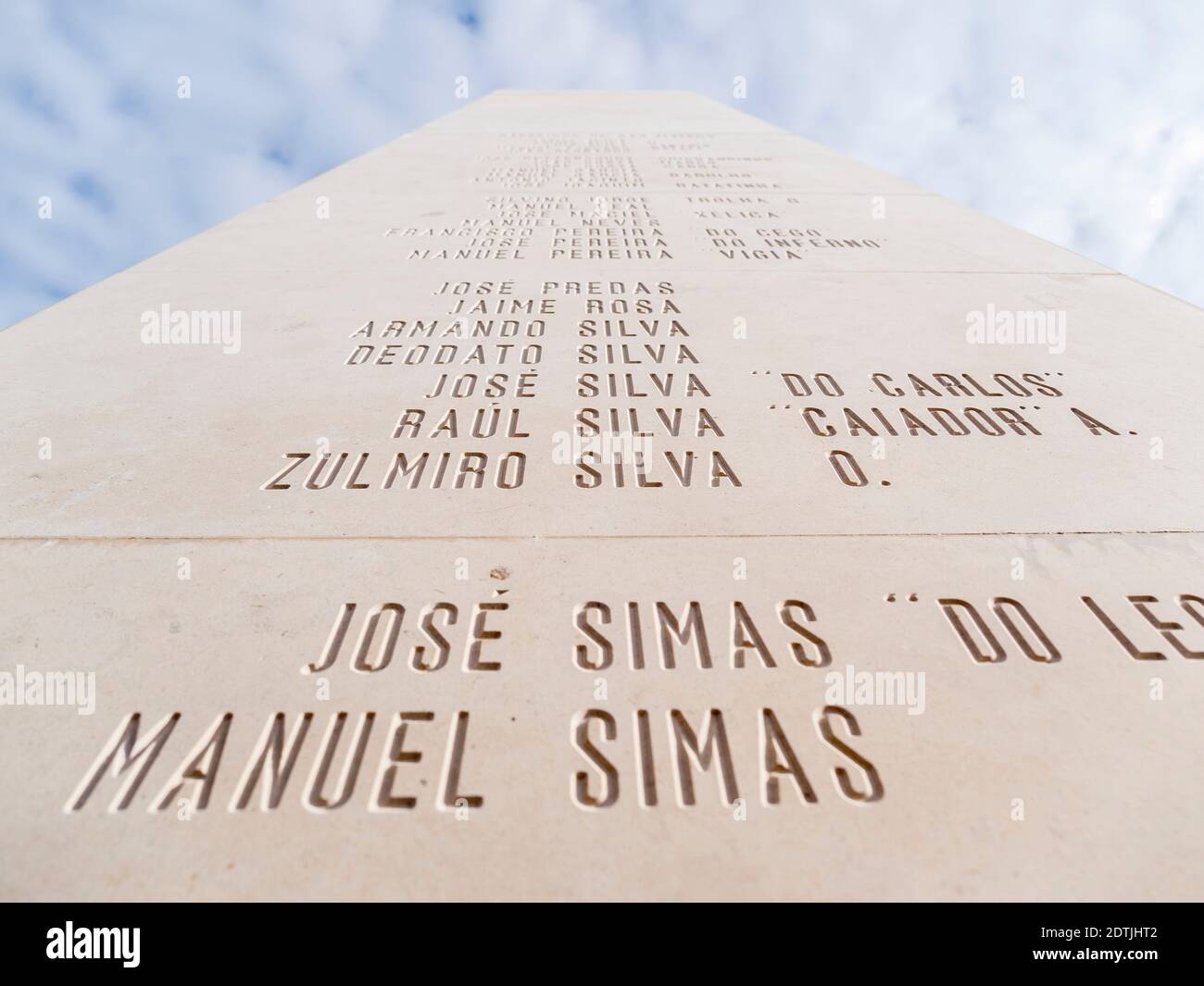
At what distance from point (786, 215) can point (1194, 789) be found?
16.5 ft

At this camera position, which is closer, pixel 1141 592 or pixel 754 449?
pixel 1141 592

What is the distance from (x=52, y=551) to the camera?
8.22ft

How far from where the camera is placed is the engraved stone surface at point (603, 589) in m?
1.67

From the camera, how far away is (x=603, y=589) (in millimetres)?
2342

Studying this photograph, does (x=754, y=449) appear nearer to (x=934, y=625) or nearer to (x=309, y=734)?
(x=934, y=625)

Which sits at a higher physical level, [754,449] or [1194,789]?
[754,449]

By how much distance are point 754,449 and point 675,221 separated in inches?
131

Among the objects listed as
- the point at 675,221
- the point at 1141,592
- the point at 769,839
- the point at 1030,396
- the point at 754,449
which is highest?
the point at 675,221

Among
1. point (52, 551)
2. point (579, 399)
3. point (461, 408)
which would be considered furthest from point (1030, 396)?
point (52, 551)

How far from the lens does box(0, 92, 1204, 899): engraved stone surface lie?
5.49 ft

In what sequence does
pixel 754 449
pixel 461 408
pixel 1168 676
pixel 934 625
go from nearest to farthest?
pixel 1168 676
pixel 934 625
pixel 754 449
pixel 461 408

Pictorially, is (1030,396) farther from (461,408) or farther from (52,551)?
(52,551)
